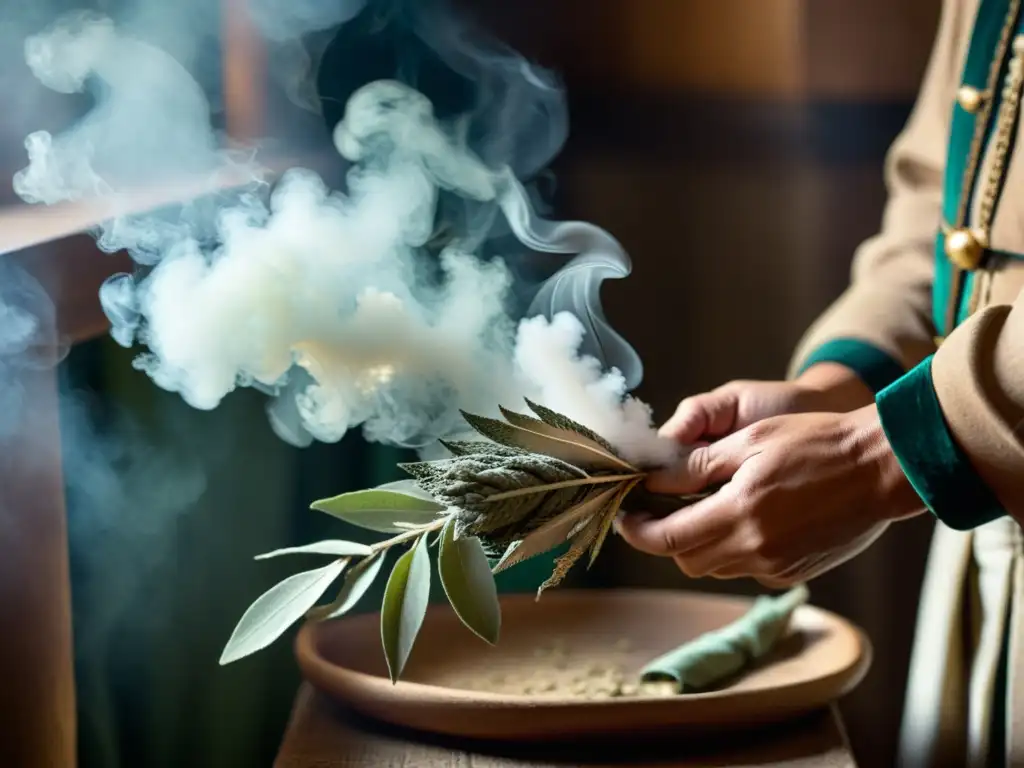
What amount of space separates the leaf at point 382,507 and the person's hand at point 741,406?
0.75 feet

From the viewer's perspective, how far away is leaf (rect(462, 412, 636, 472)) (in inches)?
29.5

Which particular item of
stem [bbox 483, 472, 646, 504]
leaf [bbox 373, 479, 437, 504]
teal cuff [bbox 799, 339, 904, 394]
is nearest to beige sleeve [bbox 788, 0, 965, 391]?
teal cuff [bbox 799, 339, 904, 394]

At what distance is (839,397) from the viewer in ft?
3.22

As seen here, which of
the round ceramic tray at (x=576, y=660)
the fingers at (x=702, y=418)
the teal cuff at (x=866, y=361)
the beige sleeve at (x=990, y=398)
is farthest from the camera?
the teal cuff at (x=866, y=361)

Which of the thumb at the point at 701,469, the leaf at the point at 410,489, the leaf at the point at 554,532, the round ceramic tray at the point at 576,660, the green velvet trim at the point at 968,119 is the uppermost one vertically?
the green velvet trim at the point at 968,119

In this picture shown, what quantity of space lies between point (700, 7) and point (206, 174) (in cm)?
94

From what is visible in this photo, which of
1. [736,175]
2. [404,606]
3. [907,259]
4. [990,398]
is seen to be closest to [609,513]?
[404,606]

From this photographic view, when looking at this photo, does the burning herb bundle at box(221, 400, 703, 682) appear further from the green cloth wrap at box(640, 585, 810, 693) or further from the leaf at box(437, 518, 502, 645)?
the green cloth wrap at box(640, 585, 810, 693)

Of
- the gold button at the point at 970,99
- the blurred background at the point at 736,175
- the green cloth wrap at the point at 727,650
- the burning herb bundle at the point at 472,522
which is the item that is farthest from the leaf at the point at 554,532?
the blurred background at the point at 736,175

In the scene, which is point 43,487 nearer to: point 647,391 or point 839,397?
point 839,397

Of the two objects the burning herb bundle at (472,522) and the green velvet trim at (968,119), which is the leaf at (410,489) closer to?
the burning herb bundle at (472,522)

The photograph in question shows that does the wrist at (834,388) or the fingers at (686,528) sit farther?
the wrist at (834,388)

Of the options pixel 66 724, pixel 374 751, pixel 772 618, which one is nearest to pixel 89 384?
pixel 66 724

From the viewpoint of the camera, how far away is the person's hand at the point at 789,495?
741 millimetres
